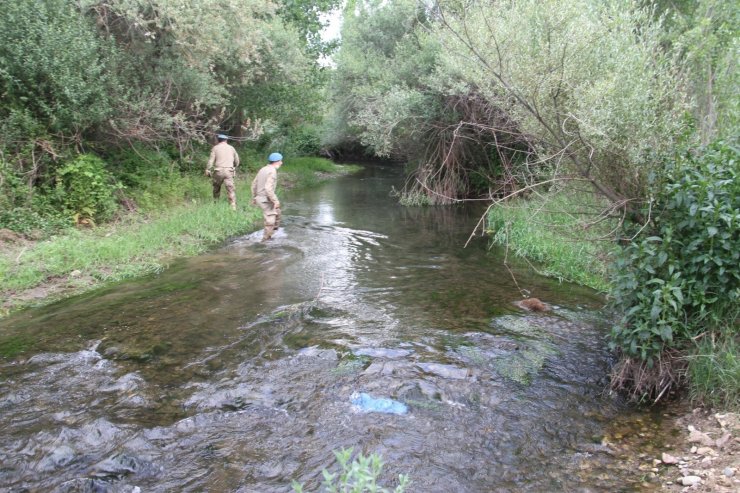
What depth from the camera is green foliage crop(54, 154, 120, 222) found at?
1120cm

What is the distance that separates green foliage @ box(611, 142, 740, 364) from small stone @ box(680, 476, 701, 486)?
1337 mm

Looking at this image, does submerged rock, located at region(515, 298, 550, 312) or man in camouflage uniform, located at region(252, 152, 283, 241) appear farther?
man in camouflage uniform, located at region(252, 152, 283, 241)

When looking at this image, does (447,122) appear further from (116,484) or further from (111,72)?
(116,484)

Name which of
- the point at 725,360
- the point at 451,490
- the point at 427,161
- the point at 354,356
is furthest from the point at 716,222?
the point at 427,161

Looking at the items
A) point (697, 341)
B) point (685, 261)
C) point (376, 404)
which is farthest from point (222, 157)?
point (697, 341)

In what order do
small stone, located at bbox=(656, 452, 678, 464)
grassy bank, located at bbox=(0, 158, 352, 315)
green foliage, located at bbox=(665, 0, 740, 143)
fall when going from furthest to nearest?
grassy bank, located at bbox=(0, 158, 352, 315), green foliage, located at bbox=(665, 0, 740, 143), small stone, located at bbox=(656, 452, 678, 464)

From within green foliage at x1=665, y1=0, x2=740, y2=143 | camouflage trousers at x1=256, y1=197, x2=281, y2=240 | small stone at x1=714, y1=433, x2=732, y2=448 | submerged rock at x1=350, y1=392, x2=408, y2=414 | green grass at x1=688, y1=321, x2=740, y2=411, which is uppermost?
green foliage at x1=665, y1=0, x2=740, y2=143

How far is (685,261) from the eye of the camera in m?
4.92

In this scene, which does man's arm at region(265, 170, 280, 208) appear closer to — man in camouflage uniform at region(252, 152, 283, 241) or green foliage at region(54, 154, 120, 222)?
man in camouflage uniform at region(252, 152, 283, 241)

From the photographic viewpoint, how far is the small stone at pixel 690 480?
3758 mm

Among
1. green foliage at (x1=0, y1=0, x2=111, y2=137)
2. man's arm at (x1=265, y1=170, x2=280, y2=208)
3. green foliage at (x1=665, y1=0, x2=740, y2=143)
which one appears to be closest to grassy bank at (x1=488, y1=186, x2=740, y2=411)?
green foliage at (x1=665, y1=0, x2=740, y2=143)

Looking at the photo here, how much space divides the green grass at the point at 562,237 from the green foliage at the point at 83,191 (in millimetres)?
8508

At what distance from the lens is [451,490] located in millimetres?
3900

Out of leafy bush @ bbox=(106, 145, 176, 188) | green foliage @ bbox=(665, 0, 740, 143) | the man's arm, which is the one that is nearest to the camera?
green foliage @ bbox=(665, 0, 740, 143)
